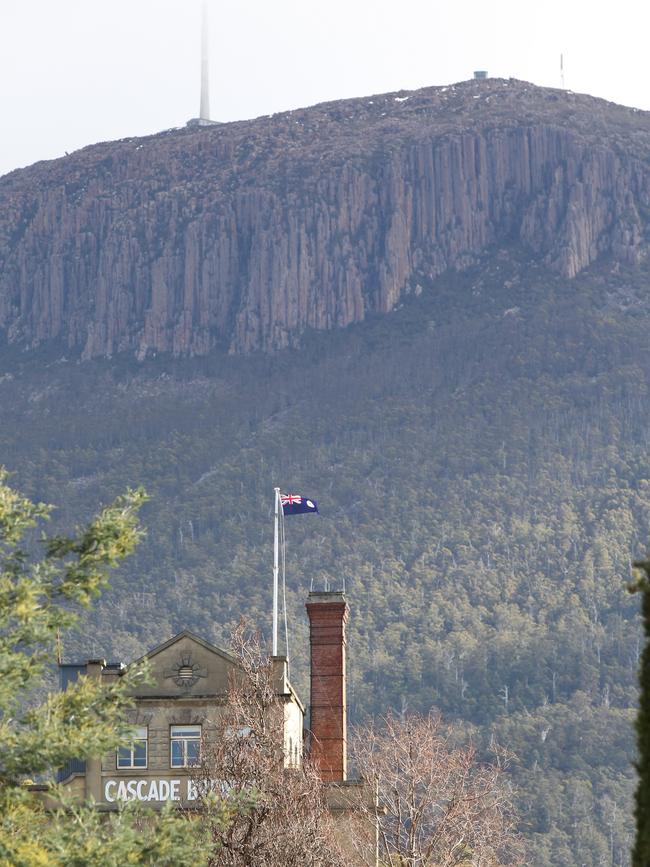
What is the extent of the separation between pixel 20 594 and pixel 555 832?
14268 cm

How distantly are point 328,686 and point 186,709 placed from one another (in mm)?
3825

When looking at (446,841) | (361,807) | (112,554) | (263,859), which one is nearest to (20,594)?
(112,554)

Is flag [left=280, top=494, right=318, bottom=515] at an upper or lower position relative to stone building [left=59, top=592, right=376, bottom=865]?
upper

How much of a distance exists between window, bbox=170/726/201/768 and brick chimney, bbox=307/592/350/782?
10.2ft

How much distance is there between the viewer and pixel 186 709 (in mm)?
57969

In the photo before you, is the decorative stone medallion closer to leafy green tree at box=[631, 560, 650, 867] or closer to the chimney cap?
the chimney cap

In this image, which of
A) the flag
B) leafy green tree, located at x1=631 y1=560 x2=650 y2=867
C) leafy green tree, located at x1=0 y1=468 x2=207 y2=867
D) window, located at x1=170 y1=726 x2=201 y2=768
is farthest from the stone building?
leafy green tree, located at x1=631 y1=560 x2=650 y2=867

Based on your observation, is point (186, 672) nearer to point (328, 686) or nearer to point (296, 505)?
point (328, 686)

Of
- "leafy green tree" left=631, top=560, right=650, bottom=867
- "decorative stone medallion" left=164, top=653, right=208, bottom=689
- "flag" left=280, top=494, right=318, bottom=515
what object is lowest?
"leafy green tree" left=631, top=560, right=650, bottom=867

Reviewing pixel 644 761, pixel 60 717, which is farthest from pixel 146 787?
pixel 644 761

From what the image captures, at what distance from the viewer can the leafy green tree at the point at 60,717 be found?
28562 millimetres

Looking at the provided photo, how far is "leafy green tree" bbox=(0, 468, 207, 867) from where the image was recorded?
28562 mm

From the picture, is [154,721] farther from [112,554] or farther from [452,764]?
[112,554]

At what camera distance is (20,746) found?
29.1m
